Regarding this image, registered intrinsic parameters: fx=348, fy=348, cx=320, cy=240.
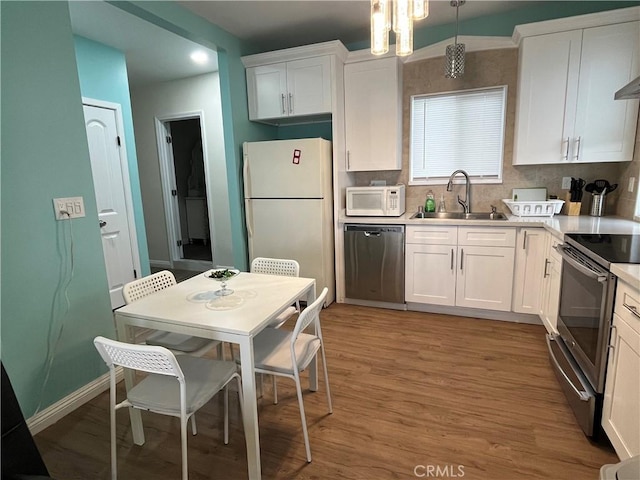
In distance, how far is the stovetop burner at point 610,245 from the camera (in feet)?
5.45

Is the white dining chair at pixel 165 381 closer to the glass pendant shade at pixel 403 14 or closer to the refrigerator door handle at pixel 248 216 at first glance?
the glass pendant shade at pixel 403 14

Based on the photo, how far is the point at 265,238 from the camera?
3633 mm

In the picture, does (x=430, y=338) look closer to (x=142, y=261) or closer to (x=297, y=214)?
(x=297, y=214)

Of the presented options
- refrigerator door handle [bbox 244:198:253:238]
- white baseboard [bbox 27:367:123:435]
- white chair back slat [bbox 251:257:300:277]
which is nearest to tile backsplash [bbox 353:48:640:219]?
refrigerator door handle [bbox 244:198:253:238]

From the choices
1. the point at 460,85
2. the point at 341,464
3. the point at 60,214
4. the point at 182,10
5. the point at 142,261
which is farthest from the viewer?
the point at 142,261

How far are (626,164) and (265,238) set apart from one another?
3.28 m

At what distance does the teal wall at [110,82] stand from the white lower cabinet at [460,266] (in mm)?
2950

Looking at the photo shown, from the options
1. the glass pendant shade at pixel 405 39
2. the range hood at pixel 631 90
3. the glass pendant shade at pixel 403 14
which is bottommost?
the range hood at pixel 631 90

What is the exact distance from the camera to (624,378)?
1489 millimetres

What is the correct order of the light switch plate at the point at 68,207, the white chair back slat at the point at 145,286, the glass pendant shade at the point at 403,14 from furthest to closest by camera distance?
the light switch plate at the point at 68,207 → the white chair back slat at the point at 145,286 → the glass pendant shade at the point at 403,14

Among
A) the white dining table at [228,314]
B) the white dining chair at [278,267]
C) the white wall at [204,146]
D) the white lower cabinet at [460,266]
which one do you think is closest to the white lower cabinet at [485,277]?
the white lower cabinet at [460,266]

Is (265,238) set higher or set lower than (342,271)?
higher

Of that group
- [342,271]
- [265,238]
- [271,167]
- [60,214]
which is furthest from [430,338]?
[60,214]

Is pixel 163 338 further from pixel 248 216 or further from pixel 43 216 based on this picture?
pixel 248 216
